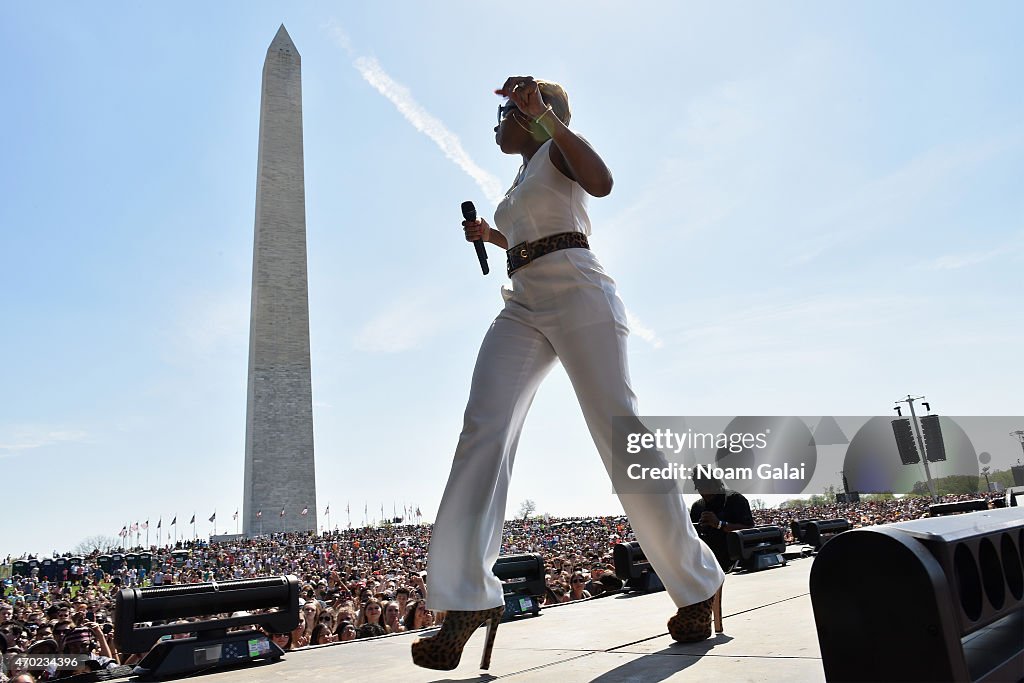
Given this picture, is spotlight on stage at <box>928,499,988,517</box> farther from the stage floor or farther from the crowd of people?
the crowd of people

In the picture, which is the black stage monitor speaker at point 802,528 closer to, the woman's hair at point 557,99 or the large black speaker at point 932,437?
the woman's hair at point 557,99

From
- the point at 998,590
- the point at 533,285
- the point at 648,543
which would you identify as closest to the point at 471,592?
the point at 648,543

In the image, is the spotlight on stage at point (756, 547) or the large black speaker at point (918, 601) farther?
the spotlight on stage at point (756, 547)

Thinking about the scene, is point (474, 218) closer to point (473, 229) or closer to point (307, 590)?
point (473, 229)

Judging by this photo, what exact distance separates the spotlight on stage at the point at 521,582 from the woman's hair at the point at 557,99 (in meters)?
2.09

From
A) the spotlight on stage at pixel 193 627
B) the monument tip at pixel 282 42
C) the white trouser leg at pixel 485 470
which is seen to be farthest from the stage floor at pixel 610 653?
the monument tip at pixel 282 42

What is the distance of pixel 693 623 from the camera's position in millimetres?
2039

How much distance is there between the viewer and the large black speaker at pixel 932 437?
59.1 feet

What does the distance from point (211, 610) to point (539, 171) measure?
203cm

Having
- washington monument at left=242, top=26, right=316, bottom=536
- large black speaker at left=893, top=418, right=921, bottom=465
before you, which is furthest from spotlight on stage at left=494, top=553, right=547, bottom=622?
washington monument at left=242, top=26, right=316, bottom=536

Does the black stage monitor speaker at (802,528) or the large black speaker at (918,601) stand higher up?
the large black speaker at (918,601)

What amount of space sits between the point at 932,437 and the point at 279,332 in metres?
23.5

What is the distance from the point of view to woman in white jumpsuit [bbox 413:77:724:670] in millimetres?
1912

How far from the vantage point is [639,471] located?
1.96m
